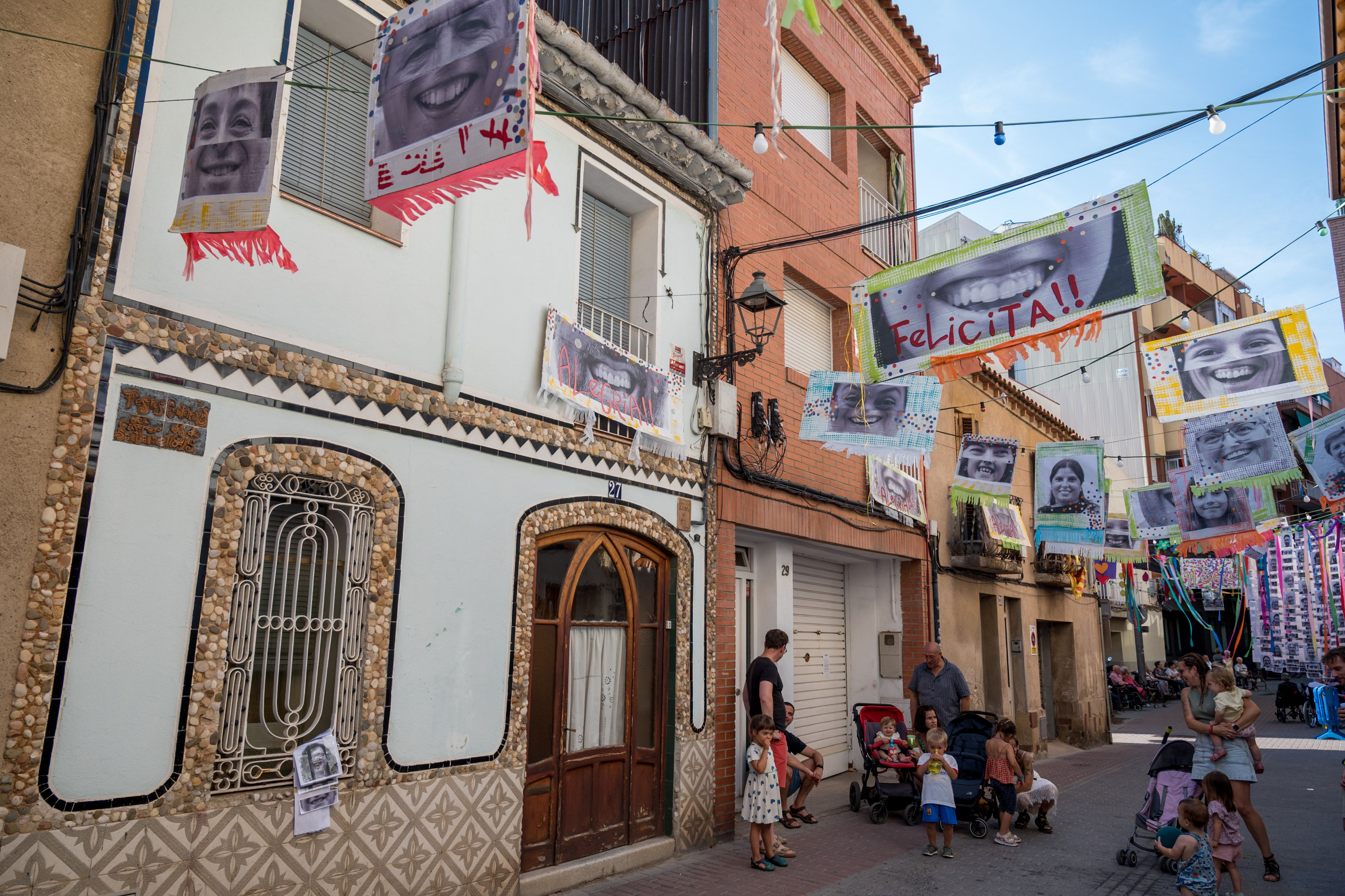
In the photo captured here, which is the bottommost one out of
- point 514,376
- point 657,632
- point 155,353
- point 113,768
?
point 113,768

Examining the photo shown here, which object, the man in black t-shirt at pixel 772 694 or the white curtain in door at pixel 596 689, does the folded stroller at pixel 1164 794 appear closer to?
the man in black t-shirt at pixel 772 694

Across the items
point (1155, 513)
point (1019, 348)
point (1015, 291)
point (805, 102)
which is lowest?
point (1155, 513)

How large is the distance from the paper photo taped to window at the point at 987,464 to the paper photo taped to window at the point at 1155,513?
4.10m

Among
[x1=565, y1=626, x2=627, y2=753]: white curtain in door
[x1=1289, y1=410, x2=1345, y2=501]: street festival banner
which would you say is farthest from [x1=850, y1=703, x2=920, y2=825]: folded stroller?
[x1=1289, y1=410, x2=1345, y2=501]: street festival banner

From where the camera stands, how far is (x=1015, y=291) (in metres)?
7.05

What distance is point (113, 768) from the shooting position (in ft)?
14.0

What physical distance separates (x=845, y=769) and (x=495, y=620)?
25.1 feet

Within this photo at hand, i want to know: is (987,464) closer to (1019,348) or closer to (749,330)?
(749,330)

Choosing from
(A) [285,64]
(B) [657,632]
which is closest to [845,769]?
(B) [657,632]

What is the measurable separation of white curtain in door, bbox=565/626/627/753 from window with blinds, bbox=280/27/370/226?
3.85m

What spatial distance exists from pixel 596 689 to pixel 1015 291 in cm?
492

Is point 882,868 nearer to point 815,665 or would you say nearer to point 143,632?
point 815,665

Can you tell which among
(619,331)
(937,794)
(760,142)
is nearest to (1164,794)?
(937,794)

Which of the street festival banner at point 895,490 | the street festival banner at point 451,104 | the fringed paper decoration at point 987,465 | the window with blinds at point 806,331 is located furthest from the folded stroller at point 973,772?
the street festival banner at point 451,104
